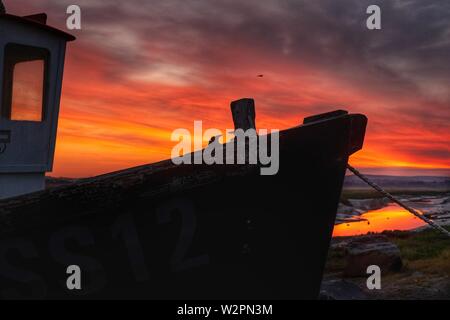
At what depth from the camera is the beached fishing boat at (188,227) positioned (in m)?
4.48

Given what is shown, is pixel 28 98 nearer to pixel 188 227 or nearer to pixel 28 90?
pixel 28 90

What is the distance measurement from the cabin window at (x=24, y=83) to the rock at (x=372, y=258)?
8222 mm

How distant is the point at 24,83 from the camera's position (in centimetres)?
703

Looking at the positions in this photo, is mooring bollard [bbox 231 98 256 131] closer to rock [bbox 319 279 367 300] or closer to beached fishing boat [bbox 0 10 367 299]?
beached fishing boat [bbox 0 10 367 299]

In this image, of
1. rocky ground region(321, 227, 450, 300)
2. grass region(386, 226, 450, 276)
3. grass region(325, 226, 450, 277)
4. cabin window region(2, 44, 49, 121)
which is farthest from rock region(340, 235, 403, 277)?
cabin window region(2, 44, 49, 121)

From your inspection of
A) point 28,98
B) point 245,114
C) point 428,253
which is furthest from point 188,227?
point 428,253

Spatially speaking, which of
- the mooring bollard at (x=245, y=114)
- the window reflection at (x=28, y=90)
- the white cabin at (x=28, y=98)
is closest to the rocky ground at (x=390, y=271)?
the mooring bollard at (x=245, y=114)

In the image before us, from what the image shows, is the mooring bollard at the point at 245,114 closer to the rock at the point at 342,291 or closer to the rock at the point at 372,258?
the rock at the point at 342,291

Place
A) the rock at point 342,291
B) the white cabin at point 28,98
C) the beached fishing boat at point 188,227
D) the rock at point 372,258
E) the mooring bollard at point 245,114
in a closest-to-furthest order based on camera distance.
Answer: the beached fishing boat at point 188,227 → the mooring bollard at point 245,114 → the white cabin at point 28,98 → the rock at point 342,291 → the rock at point 372,258

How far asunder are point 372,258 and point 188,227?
28.6 feet

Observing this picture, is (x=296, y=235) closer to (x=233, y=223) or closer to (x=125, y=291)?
(x=233, y=223)

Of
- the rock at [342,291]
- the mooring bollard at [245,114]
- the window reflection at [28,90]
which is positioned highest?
the window reflection at [28,90]

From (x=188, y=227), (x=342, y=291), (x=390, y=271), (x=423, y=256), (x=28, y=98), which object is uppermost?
(x=28, y=98)
